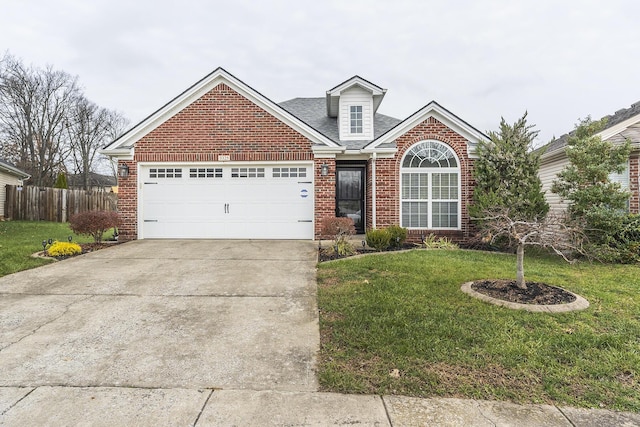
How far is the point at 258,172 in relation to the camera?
10547 mm

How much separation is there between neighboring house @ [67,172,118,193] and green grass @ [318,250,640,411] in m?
33.8

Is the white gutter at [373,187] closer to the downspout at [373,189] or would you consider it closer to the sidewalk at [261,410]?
the downspout at [373,189]

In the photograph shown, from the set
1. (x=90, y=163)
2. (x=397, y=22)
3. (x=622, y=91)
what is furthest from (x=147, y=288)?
(x=90, y=163)

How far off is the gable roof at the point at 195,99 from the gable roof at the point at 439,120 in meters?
1.56

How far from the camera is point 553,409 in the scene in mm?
2416

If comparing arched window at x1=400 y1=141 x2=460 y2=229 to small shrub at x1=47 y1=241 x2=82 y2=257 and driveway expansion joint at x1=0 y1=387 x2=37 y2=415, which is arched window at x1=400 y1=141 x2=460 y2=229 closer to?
small shrub at x1=47 y1=241 x2=82 y2=257

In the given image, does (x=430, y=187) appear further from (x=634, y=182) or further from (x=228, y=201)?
(x=228, y=201)

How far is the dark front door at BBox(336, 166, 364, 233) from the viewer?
12.0 m

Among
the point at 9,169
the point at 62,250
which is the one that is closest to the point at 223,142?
the point at 62,250

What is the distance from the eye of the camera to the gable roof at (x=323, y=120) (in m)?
11.4

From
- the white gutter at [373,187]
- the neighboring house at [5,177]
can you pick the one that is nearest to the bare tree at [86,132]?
the neighboring house at [5,177]

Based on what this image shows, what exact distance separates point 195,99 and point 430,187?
25.6 feet

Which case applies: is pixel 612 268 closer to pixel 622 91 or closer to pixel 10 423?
pixel 10 423

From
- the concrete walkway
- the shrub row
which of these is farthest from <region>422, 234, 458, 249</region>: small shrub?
the concrete walkway
